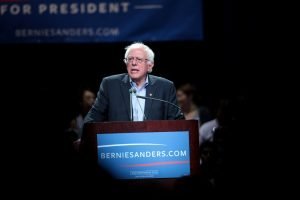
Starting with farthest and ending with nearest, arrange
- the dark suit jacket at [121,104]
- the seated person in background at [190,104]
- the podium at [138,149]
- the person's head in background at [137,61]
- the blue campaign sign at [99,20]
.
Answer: the seated person in background at [190,104]
the blue campaign sign at [99,20]
the person's head in background at [137,61]
the dark suit jacket at [121,104]
the podium at [138,149]

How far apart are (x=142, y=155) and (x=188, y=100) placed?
266 centimetres

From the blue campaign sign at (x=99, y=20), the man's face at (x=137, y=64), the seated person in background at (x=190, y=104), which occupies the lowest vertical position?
the seated person in background at (x=190, y=104)

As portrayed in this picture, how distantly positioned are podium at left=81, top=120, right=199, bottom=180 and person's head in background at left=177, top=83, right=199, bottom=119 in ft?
8.32

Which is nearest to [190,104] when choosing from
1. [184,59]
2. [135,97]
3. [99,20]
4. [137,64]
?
[184,59]

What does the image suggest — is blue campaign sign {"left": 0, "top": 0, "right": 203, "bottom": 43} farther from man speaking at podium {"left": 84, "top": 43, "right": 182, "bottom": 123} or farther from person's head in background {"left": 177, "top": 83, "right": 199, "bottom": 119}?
man speaking at podium {"left": 84, "top": 43, "right": 182, "bottom": 123}

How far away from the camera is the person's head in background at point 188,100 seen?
6.00m

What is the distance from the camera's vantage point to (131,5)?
5883mm

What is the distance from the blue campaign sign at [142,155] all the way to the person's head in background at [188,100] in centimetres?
254

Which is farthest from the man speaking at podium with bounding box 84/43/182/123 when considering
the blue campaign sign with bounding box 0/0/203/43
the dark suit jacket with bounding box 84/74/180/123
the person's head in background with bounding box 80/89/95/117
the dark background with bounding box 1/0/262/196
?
the person's head in background with bounding box 80/89/95/117

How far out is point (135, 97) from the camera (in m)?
4.10

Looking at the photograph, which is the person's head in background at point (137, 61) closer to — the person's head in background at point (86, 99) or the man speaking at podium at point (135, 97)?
the man speaking at podium at point (135, 97)

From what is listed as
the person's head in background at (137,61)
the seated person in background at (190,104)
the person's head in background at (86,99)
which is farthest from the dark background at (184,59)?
the person's head in background at (137,61)

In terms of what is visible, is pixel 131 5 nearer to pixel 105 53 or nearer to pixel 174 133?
pixel 105 53

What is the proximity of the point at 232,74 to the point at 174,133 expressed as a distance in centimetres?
260
